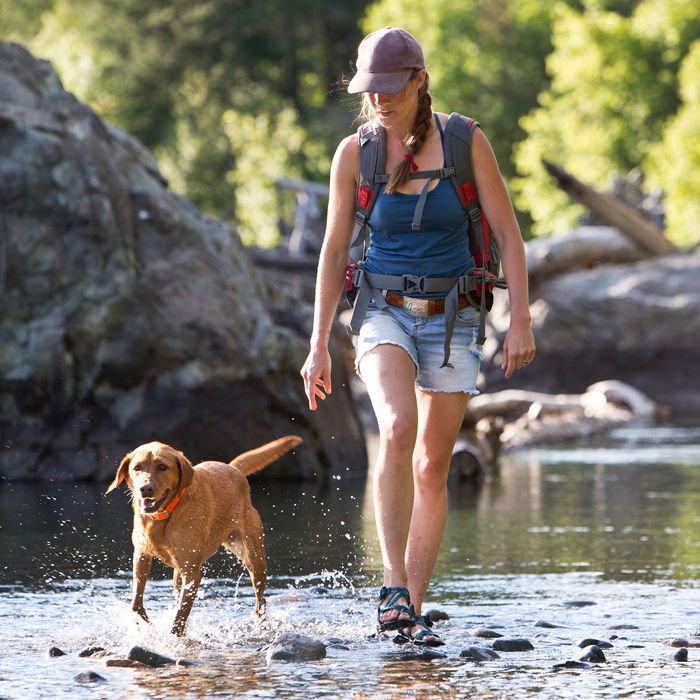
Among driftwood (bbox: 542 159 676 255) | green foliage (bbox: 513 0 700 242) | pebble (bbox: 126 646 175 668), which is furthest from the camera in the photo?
green foliage (bbox: 513 0 700 242)

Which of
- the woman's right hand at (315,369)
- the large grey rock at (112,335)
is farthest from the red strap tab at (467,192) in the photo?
the large grey rock at (112,335)

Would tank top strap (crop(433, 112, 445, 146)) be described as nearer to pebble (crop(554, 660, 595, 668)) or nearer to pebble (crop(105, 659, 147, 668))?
pebble (crop(554, 660, 595, 668))

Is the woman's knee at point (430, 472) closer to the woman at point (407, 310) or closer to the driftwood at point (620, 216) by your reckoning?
the woman at point (407, 310)

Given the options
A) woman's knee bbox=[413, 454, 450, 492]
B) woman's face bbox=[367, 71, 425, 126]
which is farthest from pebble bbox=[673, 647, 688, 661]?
woman's face bbox=[367, 71, 425, 126]

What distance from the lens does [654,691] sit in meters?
5.34

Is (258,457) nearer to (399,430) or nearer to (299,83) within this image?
(399,430)

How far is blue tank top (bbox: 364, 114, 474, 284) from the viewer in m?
6.38

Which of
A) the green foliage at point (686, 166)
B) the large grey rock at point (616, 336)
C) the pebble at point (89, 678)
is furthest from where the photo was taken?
the green foliage at point (686, 166)

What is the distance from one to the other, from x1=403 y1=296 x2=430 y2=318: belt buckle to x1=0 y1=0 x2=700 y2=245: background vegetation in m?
46.0

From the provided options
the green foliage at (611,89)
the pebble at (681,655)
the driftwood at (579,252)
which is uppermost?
the green foliage at (611,89)

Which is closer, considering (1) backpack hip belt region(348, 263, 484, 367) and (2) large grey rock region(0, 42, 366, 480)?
(1) backpack hip belt region(348, 263, 484, 367)

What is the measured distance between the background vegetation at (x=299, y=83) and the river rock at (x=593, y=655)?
46.6 m

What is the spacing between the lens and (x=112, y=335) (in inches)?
538

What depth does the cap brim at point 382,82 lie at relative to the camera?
20.5 feet
